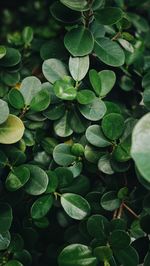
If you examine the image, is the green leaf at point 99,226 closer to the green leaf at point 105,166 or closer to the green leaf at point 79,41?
the green leaf at point 105,166

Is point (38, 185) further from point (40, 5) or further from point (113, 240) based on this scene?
point (40, 5)

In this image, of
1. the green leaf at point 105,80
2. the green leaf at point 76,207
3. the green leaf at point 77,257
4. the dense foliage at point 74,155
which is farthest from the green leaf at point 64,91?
the green leaf at point 77,257

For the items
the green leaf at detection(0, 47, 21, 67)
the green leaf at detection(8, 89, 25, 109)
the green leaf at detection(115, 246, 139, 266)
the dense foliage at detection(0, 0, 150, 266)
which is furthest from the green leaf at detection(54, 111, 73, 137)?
the green leaf at detection(115, 246, 139, 266)

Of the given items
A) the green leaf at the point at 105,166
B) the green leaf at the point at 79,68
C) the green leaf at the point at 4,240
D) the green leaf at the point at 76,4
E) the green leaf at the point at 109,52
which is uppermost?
the green leaf at the point at 76,4

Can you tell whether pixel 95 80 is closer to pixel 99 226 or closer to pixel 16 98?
pixel 16 98

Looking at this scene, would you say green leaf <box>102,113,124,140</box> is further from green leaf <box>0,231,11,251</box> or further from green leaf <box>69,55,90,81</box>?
green leaf <box>0,231,11,251</box>

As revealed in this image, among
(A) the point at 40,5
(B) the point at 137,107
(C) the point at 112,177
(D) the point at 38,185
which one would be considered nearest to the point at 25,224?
(D) the point at 38,185
